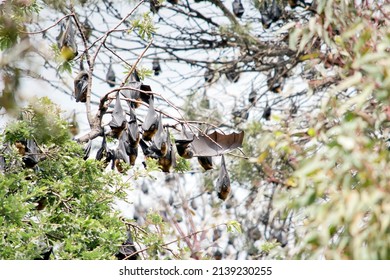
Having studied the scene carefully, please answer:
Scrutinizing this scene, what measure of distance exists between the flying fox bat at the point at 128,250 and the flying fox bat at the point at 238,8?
3.36m

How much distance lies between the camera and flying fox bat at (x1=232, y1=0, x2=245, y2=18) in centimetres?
583

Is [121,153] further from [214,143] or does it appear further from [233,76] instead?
[233,76]

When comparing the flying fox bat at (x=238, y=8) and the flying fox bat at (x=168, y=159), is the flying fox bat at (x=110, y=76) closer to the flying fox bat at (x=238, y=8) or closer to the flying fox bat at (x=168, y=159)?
the flying fox bat at (x=238, y=8)

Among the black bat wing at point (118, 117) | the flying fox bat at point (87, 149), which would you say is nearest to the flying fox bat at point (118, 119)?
the black bat wing at point (118, 117)

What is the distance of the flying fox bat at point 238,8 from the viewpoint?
19.1 ft

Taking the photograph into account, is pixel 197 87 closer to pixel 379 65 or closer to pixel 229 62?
pixel 229 62

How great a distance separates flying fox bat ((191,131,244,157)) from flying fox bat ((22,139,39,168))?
615mm

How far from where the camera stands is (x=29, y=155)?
256 centimetres

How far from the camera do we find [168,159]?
2893 mm

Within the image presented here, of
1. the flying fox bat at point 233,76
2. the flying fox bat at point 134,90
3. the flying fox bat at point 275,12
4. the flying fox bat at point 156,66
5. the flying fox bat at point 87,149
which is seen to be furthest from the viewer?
the flying fox bat at point 156,66

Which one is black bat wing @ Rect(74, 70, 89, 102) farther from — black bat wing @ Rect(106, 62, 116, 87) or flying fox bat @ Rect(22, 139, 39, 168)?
black bat wing @ Rect(106, 62, 116, 87)

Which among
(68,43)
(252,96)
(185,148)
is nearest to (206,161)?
(185,148)

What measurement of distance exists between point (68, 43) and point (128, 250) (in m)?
0.88
